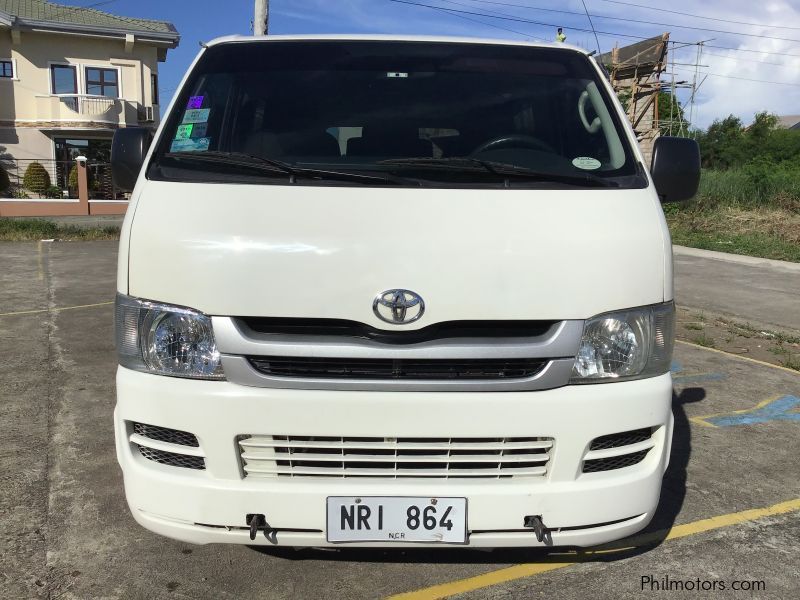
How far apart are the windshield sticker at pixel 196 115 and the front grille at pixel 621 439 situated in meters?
2.11

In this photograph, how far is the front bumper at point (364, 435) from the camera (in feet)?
7.86

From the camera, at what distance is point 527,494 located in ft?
8.07

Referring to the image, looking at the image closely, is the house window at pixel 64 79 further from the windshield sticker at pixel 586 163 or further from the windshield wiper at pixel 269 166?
the windshield sticker at pixel 586 163

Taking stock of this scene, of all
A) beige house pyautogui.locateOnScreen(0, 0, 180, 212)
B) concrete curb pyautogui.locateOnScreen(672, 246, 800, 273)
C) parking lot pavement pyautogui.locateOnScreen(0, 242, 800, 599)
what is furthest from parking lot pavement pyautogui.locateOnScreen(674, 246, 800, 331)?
beige house pyautogui.locateOnScreen(0, 0, 180, 212)

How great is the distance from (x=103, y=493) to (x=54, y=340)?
12.4ft

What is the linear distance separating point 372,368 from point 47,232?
17380mm

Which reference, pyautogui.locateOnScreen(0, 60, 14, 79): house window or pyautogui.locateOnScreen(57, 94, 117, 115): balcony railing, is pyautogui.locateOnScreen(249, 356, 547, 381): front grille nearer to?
pyautogui.locateOnScreen(57, 94, 117, 115): balcony railing

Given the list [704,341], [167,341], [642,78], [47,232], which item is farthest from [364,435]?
[642,78]

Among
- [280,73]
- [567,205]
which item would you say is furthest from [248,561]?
[280,73]

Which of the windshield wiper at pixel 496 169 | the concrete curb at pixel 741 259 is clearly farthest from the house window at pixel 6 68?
the windshield wiper at pixel 496 169

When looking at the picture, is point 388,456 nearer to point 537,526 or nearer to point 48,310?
point 537,526

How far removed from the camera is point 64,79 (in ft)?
96.1

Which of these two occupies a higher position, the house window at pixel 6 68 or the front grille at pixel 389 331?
the house window at pixel 6 68

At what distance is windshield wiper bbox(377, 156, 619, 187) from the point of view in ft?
9.28
